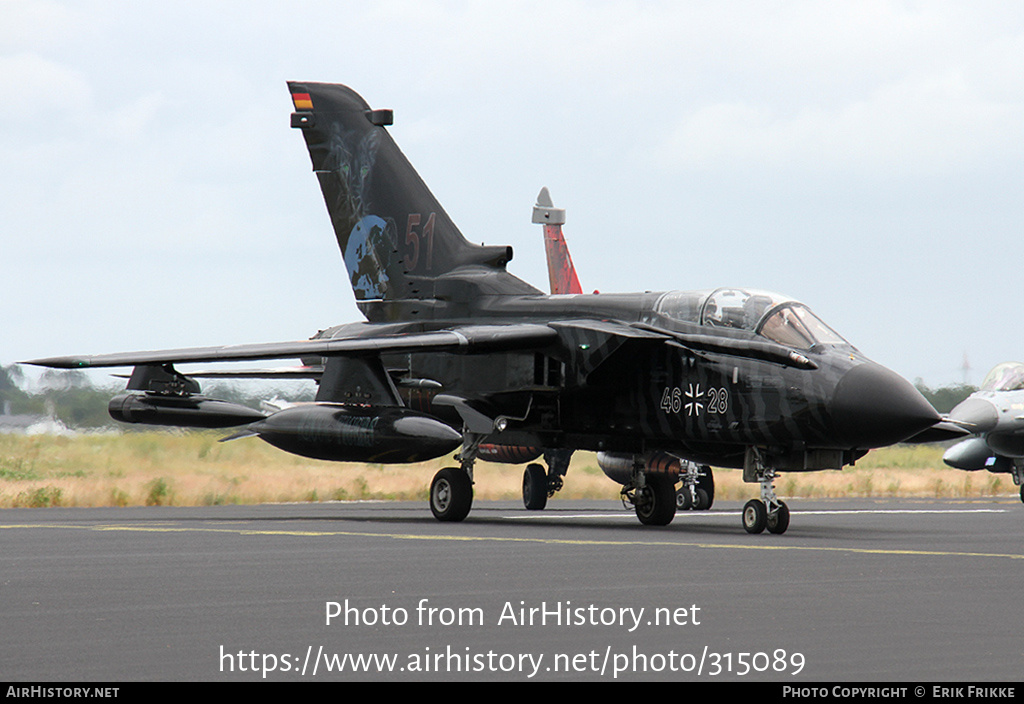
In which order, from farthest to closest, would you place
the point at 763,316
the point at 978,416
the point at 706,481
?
the point at 978,416
the point at 706,481
the point at 763,316

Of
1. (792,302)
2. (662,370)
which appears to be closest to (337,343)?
(662,370)

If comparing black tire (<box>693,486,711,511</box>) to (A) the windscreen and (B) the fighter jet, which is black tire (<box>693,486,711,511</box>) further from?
(A) the windscreen

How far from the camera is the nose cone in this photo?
26844 mm

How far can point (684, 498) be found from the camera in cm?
2434

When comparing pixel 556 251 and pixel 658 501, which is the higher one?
pixel 556 251

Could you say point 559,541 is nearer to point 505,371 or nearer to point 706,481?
point 505,371

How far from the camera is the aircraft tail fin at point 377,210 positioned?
2209cm

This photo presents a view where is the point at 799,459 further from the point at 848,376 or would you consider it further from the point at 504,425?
the point at 504,425

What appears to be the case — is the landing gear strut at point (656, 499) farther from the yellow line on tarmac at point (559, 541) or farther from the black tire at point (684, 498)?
the black tire at point (684, 498)

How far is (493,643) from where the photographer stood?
280 inches

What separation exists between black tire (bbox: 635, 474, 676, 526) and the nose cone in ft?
33.5

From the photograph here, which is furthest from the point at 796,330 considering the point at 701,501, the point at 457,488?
the point at 701,501

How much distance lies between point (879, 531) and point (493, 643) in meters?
11.6

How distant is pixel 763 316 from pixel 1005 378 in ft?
43.7
